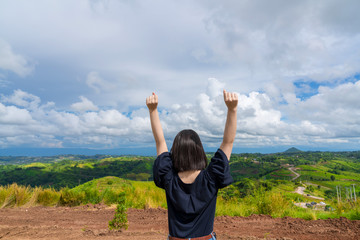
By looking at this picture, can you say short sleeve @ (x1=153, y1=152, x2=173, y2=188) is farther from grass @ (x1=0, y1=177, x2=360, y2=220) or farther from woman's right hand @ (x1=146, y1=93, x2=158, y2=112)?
grass @ (x1=0, y1=177, x2=360, y2=220)

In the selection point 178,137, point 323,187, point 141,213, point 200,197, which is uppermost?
point 178,137

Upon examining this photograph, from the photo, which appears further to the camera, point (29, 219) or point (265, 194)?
point (265, 194)

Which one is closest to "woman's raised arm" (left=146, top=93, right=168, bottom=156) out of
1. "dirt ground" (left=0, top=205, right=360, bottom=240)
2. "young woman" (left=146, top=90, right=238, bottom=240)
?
"young woman" (left=146, top=90, right=238, bottom=240)

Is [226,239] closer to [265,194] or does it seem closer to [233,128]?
[265,194]

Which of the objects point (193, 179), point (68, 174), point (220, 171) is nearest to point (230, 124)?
point (220, 171)

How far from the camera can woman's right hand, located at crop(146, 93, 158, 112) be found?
1978 mm

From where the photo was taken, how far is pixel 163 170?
1743mm

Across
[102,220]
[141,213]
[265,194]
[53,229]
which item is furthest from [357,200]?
[53,229]

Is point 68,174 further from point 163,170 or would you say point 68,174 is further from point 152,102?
point 163,170

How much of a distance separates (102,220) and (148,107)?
6514 millimetres

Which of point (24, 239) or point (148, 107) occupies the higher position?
point (148, 107)

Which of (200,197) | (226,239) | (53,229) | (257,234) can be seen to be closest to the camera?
(200,197)

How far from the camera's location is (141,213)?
26.4ft

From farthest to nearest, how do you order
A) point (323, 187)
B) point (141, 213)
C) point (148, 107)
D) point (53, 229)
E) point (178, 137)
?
1. point (323, 187)
2. point (141, 213)
3. point (53, 229)
4. point (148, 107)
5. point (178, 137)
